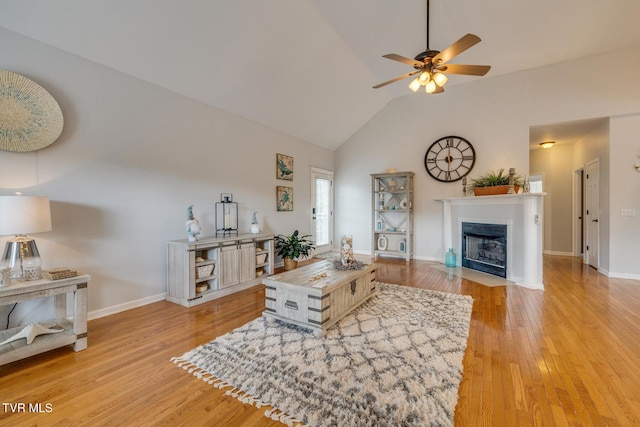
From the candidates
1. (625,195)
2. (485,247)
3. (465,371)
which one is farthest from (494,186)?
(465,371)

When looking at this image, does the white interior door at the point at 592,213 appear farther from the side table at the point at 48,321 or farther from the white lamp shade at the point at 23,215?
the white lamp shade at the point at 23,215

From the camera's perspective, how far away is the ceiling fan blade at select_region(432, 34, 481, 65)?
238cm

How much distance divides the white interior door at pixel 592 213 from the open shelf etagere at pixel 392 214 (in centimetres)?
328

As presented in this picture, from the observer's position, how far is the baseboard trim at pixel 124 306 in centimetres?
291

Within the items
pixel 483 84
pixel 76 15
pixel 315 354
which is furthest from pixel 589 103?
pixel 76 15

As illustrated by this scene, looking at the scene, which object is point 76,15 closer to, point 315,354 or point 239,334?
point 239,334

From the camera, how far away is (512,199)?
4.32m

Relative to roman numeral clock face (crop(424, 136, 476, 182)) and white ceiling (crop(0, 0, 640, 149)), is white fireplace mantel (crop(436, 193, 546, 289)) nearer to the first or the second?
roman numeral clock face (crop(424, 136, 476, 182))

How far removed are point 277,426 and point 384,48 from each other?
16.2 ft

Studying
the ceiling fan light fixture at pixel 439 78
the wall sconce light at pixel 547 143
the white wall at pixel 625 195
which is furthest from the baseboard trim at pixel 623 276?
the ceiling fan light fixture at pixel 439 78

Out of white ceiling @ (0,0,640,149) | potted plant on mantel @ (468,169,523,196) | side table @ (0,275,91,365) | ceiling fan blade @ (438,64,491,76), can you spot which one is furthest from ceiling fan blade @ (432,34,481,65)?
side table @ (0,275,91,365)

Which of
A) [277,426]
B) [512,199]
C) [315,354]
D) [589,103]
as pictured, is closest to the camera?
[277,426]

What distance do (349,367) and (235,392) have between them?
80cm

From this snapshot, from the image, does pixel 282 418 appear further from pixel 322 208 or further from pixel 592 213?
pixel 592 213
